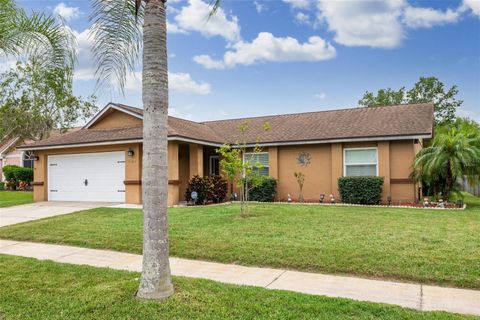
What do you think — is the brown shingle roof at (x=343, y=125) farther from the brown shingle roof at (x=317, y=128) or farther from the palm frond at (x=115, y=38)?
the palm frond at (x=115, y=38)

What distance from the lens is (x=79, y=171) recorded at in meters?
17.9

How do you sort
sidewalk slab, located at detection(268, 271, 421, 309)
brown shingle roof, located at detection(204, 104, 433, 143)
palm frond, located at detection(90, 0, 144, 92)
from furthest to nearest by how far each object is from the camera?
brown shingle roof, located at detection(204, 104, 433, 143)
palm frond, located at detection(90, 0, 144, 92)
sidewalk slab, located at detection(268, 271, 421, 309)

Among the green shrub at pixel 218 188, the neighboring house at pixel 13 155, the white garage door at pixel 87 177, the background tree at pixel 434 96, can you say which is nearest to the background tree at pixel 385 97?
the background tree at pixel 434 96

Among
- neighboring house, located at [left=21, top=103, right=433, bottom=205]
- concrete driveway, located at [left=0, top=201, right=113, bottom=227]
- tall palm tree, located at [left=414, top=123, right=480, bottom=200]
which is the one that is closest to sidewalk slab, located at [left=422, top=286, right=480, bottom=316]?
tall palm tree, located at [left=414, top=123, right=480, bottom=200]

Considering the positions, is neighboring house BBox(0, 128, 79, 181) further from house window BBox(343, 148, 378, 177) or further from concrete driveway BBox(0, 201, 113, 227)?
house window BBox(343, 148, 378, 177)

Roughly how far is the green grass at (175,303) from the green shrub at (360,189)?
10877 millimetres

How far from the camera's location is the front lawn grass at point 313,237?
6406mm

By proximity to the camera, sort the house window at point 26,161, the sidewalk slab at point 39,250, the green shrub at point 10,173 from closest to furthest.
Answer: the sidewalk slab at point 39,250
the green shrub at point 10,173
the house window at point 26,161

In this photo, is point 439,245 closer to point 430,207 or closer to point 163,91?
point 163,91

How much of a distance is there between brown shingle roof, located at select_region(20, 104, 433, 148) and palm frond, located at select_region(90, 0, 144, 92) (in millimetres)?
9086

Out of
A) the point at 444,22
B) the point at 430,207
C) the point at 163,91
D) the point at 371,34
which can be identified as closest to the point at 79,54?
the point at 163,91

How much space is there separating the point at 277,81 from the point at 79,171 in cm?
1108

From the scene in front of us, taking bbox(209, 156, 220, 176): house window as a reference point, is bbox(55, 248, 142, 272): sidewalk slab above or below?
below

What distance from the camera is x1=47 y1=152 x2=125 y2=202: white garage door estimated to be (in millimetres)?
16828
